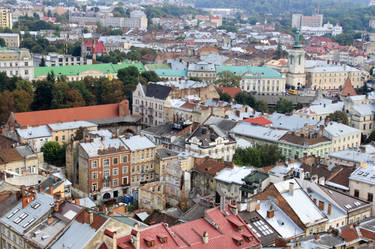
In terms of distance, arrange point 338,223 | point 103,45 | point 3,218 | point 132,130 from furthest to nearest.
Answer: point 103,45, point 132,130, point 338,223, point 3,218

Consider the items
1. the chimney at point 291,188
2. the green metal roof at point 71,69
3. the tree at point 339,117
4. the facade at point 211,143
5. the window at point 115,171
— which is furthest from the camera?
the green metal roof at point 71,69

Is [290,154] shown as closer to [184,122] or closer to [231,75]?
[184,122]

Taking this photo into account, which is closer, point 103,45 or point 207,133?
point 207,133

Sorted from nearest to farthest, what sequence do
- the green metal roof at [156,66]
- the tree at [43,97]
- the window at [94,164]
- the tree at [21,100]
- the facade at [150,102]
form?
the window at [94,164] < the tree at [21,100] < the facade at [150,102] < the tree at [43,97] < the green metal roof at [156,66]

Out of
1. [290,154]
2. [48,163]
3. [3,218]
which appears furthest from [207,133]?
[3,218]

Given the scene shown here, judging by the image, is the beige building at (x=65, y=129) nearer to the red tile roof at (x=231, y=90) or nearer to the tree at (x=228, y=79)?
the red tile roof at (x=231, y=90)

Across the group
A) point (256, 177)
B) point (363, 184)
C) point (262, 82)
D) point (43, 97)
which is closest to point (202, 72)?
point (262, 82)

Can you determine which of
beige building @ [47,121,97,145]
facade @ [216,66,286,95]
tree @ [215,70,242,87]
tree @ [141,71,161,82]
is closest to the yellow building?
facade @ [216,66,286,95]

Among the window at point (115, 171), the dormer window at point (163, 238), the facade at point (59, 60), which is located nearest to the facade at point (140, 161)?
the window at point (115, 171)
